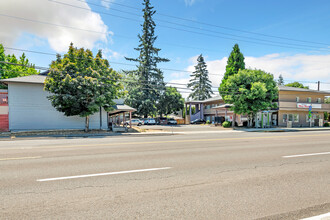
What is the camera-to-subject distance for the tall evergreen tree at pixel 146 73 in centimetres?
4600

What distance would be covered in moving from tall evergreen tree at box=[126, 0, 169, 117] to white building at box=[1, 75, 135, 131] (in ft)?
71.4

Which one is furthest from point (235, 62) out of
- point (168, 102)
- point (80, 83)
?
point (80, 83)

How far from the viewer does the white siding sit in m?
22.8

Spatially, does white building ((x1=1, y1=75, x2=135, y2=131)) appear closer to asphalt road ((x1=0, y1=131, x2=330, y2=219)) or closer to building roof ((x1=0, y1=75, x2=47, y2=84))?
building roof ((x1=0, y1=75, x2=47, y2=84))

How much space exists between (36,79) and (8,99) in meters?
3.75

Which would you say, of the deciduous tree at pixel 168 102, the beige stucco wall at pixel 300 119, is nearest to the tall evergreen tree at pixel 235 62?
the deciduous tree at pixel 168 102

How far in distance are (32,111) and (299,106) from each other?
41576 mm

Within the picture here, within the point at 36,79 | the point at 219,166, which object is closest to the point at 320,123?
the point at 219,166

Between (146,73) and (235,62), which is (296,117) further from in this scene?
(146,73)

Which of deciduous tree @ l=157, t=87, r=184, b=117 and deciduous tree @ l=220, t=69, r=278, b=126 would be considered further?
deciduous tree @ l=157, t=87, r=184, b=117

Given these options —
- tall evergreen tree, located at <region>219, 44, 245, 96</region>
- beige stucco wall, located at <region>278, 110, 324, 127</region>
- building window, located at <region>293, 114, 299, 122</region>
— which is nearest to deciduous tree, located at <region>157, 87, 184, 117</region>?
tall evergreen tree, located at <region>219, 44, 245, 96</region>

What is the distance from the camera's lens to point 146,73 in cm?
4688

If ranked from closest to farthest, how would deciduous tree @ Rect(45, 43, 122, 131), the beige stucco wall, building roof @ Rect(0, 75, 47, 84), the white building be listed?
deciduous tree @ Rect(45, 43, 122, 131)
building roof @ Rect(0, 75, 47, 84)
the white building
the beige stucco wall

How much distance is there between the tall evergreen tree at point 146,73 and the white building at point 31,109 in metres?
21.8
